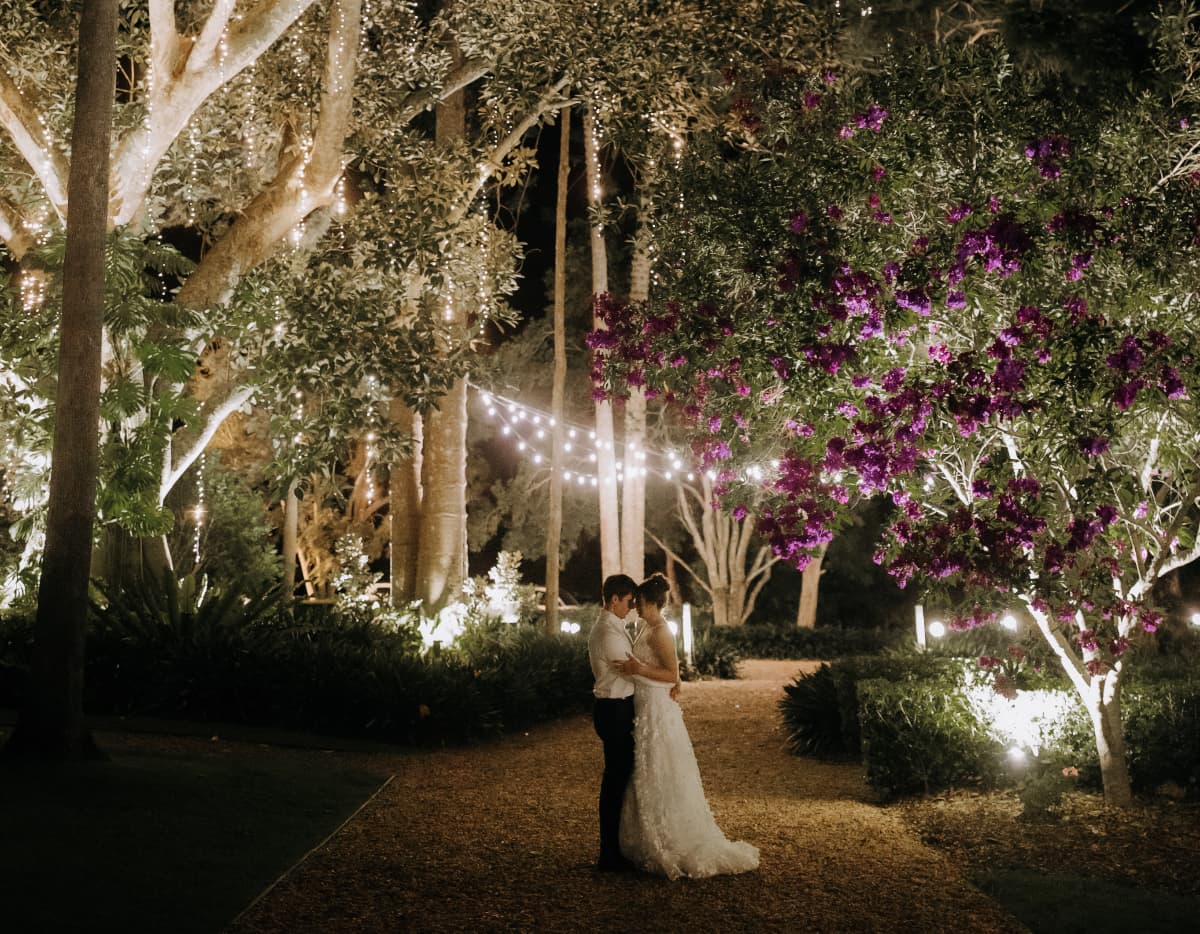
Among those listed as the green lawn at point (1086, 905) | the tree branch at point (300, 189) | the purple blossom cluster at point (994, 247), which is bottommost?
the green lawn at point (1086, 905)

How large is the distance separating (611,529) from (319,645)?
34.3ft

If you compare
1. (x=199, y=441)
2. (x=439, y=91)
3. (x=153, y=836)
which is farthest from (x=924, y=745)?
(x=439, y=91)

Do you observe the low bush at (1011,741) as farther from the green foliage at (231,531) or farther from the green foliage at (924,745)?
the green foliage at (231,531)

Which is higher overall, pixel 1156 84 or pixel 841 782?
pixel 1156 84

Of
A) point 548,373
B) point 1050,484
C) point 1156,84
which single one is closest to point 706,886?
point 1050,484

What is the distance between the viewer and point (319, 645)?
1222 cm

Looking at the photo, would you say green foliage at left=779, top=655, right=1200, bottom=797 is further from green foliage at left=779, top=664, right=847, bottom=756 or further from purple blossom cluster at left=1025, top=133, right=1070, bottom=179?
purple blossom cluster at left=1025, top=133, right=1070, bottom=179

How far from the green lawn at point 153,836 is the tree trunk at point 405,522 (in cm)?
994

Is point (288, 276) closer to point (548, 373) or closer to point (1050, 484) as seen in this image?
point (1050, 484)

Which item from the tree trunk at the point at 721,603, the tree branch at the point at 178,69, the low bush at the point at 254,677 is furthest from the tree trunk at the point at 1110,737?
the tree trunk at the point at 721,603

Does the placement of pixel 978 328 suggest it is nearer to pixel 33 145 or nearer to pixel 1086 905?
pixel 1086 905

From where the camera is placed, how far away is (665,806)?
21.7 feet

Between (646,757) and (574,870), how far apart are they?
2.73 feet

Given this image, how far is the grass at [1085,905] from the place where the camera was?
5.75 m
